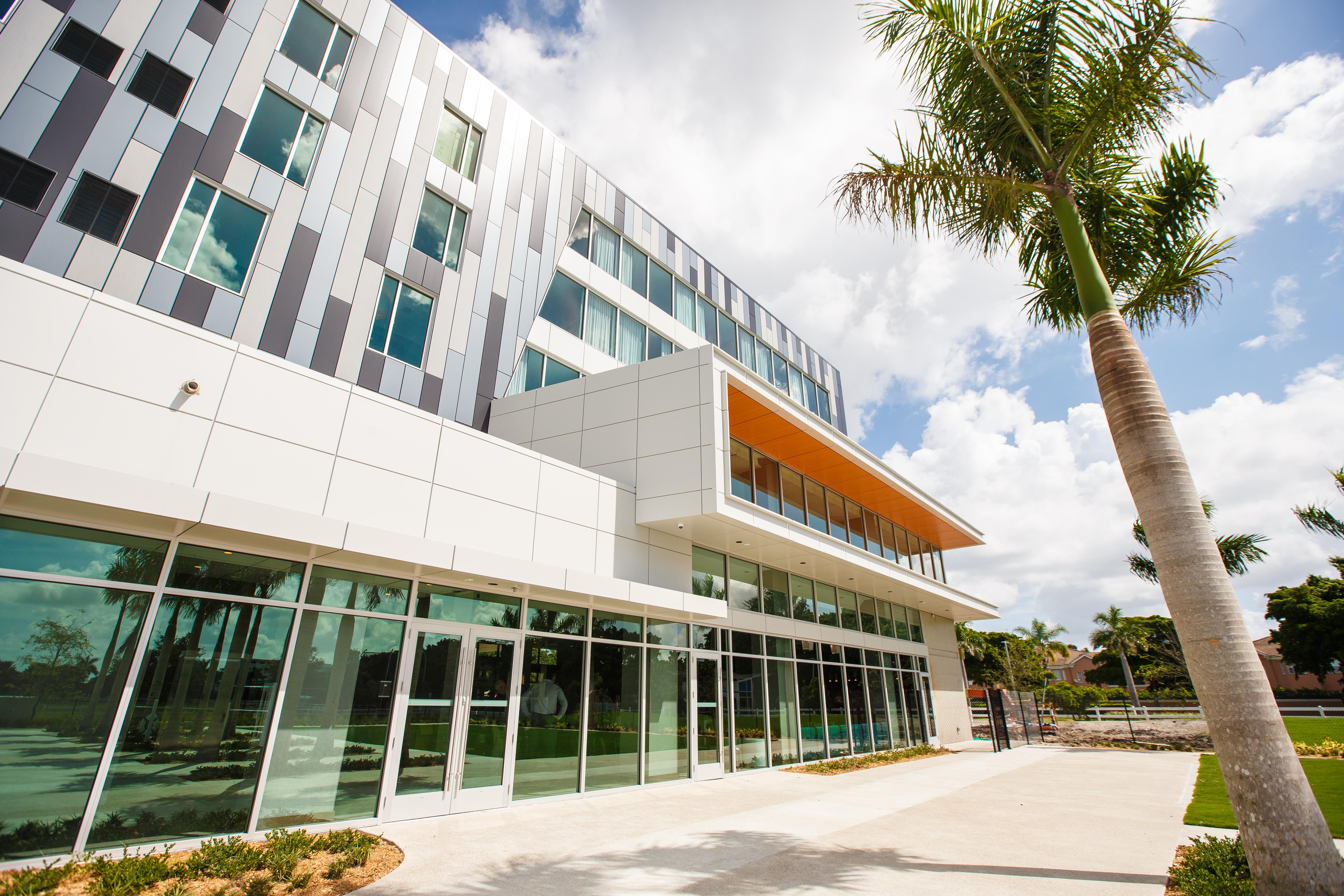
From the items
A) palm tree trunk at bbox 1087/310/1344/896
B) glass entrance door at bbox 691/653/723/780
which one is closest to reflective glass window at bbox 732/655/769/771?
glass entrance door at bbox 691/653/723/780

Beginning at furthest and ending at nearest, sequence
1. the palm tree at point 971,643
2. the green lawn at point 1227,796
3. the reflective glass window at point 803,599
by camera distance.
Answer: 1. the palm tree at point 971,643
2. the reflective glass window at point 803,599
3. the green lawn at point 1227,796

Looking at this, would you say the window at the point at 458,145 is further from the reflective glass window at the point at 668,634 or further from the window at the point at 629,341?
the reflective glass window at the point at 668,634

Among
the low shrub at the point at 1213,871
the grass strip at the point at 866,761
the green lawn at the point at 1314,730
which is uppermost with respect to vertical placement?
the green lawn at the point at 1314,730

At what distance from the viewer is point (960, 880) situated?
6.70m

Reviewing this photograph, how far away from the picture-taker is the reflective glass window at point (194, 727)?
22.6ft

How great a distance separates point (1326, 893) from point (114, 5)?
66.0 feet

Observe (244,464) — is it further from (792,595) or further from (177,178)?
(792,595)

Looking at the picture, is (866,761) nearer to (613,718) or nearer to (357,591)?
(613,718)

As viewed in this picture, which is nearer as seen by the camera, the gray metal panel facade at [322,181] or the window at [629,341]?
the gray metal panel facade at [322,181]

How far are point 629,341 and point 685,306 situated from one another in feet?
12.1

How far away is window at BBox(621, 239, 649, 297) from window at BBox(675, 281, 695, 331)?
1.54 m

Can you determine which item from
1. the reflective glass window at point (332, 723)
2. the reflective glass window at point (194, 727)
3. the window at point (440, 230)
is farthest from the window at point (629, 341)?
the reflective glass window at point (194, 727)

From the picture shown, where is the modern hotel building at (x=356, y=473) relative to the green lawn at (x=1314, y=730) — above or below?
above

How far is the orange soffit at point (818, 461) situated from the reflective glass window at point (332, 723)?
28.6 ft
